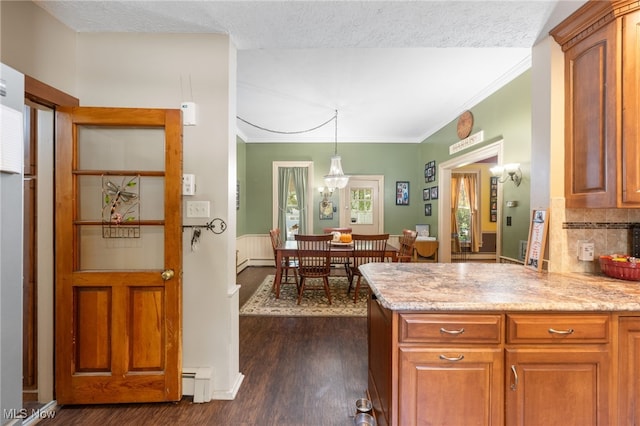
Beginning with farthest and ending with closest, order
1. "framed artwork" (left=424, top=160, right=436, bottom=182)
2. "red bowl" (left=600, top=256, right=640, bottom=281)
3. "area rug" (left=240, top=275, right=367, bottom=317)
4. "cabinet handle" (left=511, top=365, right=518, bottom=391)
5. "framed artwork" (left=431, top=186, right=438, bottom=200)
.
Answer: "framed artwork" (left=424, top=160, right=436, bottom=182), "framed artwork" (left=431, top=186, right=438, bottom=200), "area rug" (left=240, top=275, right=367, bottom=317), "red bowl" (left=600, top=256, right=640, bottom=281), "cabinet handle" (left=511, top=365, right=518, bottom=391)

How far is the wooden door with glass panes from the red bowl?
8.47ft

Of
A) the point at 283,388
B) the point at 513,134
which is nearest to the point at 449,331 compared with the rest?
the point at 283,388

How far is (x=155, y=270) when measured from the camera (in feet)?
6.01

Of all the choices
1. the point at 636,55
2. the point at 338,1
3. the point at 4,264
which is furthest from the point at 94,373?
the point at 636,55

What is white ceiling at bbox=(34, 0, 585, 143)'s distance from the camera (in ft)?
5.50

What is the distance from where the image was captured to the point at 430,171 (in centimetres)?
534

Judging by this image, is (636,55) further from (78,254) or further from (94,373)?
(94,373)

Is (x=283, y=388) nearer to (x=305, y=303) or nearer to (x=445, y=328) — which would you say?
(x=445, y=328)

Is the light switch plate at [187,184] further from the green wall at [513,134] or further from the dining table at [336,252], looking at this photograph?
the green wall at [513,134]

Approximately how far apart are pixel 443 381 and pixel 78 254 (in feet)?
7.35

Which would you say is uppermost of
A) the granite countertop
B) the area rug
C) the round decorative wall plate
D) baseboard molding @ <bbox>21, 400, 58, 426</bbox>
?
the round decorative wall plate

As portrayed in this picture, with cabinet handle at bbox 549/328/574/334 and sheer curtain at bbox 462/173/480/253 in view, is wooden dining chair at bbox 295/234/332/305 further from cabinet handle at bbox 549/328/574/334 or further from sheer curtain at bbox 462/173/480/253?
sheer curtain at bbox 462/173/480/253

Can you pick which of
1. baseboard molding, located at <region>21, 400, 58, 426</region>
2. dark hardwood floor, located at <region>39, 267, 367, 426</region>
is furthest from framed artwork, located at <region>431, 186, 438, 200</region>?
baseboard molding, located at <region>21, 400, 58, 426</region>

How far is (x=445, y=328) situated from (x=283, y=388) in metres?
1.38
